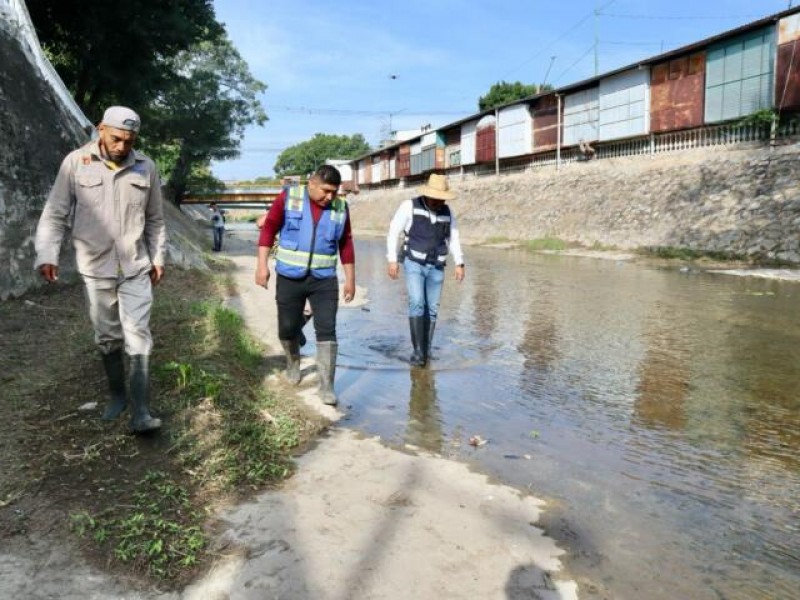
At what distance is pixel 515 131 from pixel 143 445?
3570 centimetres

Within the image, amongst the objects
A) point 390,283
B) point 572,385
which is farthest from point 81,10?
point 572,385

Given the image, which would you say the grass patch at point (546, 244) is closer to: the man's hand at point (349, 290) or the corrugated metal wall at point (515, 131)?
the corrugated metal wall at point (515, 131)

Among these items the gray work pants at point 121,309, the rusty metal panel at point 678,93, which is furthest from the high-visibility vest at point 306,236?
the rusty metal panel at point 678,93

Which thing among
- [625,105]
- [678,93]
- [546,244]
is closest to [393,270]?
[546,244]

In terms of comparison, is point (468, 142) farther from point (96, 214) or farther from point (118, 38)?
point (96, 214)

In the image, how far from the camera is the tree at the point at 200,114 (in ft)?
105

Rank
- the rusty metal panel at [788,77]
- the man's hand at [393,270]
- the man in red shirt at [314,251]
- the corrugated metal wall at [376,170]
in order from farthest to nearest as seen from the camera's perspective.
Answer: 1. the corrugated metal wall at [376,170]
2. the rusty metal panel at [788,77]
3. the man's hand at [393,270]
4. the man in red shirt at [314,251]

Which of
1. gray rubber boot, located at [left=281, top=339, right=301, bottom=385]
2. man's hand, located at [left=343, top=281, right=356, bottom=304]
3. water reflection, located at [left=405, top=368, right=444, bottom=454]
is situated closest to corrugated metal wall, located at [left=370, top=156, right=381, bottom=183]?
water reflection, located at [left=405, top=368, right=444, bottom=454]

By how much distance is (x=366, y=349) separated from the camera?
7434mm

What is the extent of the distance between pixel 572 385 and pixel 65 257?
236 inches

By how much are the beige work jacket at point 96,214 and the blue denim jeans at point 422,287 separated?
3.00 m

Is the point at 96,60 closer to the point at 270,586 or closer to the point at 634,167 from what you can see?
the point at 270,586

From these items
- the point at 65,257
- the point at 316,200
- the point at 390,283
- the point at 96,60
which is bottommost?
the point at 390,283

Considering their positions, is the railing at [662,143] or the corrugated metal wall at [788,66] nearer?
the corrugated metal wall at [788,66]
